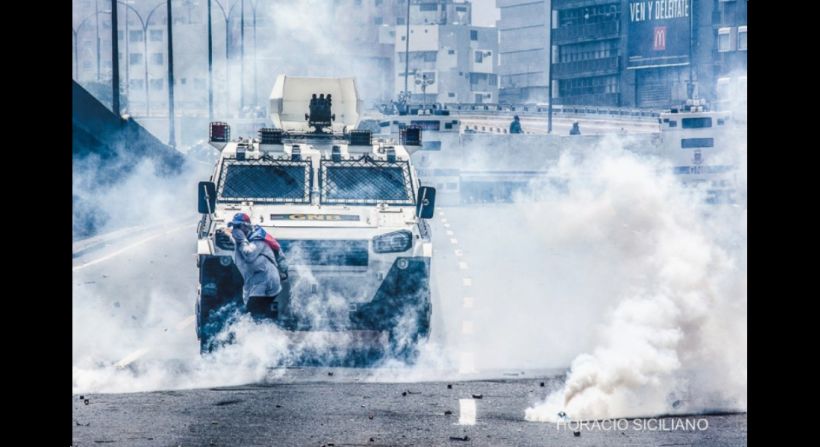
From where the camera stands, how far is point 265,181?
17.0 meters

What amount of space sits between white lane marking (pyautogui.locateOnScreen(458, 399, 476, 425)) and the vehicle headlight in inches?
96.9

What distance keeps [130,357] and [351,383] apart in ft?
9.80

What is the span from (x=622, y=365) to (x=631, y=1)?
15054 centimetres

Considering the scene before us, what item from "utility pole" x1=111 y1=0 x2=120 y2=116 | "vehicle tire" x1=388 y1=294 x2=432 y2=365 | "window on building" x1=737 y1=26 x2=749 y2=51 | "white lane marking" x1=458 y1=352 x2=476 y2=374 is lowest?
"white lane marking" x1=458 y1=352 x2=476 y2=374

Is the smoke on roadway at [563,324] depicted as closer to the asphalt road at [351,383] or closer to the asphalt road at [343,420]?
the asphalt road at [351,383]

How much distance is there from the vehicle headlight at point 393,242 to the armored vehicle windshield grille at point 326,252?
0.44 ft

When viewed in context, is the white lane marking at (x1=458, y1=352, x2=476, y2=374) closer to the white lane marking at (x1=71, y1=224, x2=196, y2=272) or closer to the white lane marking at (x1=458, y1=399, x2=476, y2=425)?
the white lane marking at (x1=458, y1=399, x2=476, y2=425)

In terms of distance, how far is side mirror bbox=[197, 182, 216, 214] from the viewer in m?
15.8

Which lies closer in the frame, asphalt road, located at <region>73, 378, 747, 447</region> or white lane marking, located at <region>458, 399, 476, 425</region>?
asphalt road, located at <region>73, 378, 747, 447</region>

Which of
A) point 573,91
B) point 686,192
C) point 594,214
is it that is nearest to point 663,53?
point 573,91

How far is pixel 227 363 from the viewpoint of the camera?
15523 millimetres

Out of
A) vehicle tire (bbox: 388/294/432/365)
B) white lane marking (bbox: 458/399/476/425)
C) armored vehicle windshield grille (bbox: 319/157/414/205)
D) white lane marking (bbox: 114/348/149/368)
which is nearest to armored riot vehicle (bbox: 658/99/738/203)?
armored vehicle windshield grille (bbox: 319/157/414/205)
